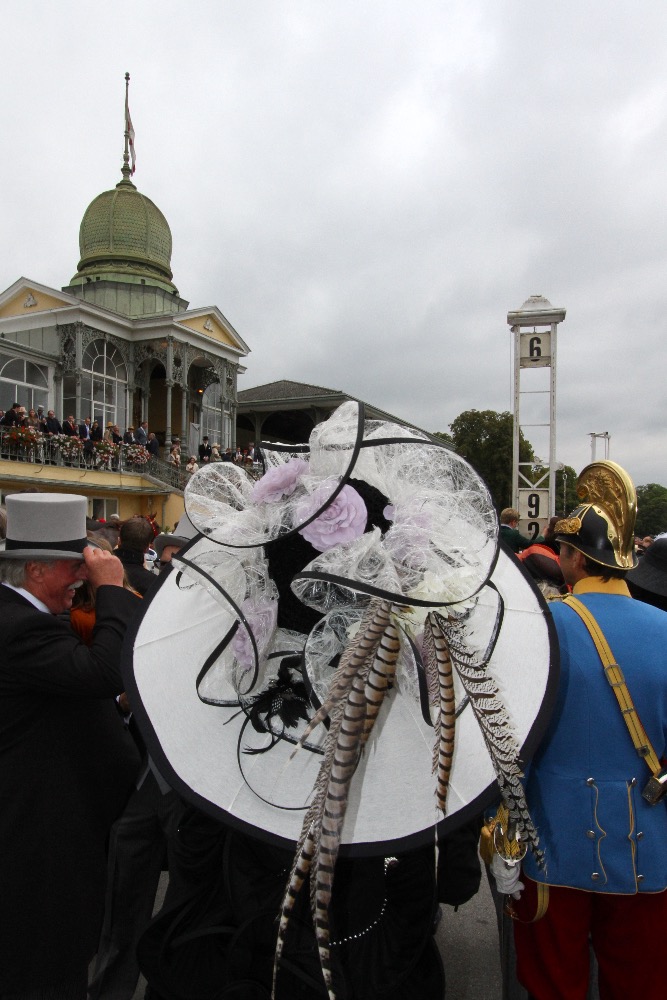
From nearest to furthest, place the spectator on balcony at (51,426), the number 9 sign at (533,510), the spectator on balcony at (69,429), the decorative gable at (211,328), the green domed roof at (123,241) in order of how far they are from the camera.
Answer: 1. the number 9 sign at (533,510)
2. the spectator on balcony at (51,426)
3. the spectator on balcony at (69,429)
4. the decorative gable at (211,328)
5. the green domed roof at (123,241)

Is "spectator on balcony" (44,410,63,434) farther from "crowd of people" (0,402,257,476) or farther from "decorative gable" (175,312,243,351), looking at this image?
"decorative gable" (175,312,243,351)

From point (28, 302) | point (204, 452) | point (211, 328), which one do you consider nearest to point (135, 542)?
point (204, 452)

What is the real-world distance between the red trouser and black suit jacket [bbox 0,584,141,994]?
130cm

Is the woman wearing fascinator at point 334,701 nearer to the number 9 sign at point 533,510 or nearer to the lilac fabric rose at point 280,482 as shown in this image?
the lilac fabric rose at point 280,482

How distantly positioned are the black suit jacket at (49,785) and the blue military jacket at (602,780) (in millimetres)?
1239

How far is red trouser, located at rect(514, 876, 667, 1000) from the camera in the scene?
176cm

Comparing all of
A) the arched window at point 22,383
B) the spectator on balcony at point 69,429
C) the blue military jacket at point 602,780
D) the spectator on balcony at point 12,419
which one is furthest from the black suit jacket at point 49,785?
the arched window at point 22,383

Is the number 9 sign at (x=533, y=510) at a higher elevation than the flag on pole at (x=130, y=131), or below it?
below

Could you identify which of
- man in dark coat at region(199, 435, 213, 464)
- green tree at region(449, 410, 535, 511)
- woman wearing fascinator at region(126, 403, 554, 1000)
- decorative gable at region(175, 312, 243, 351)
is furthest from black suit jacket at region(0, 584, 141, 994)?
green tree at region(449, 410, 535, 511)

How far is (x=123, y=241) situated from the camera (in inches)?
912

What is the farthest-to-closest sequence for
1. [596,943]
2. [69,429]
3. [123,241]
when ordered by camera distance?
1. [123,241]
2. [69,429]
3. [596,943]

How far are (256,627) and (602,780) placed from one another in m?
1.11

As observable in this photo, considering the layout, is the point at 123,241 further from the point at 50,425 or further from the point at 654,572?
the point at 654,572

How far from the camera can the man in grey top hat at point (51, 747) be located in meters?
1.75
